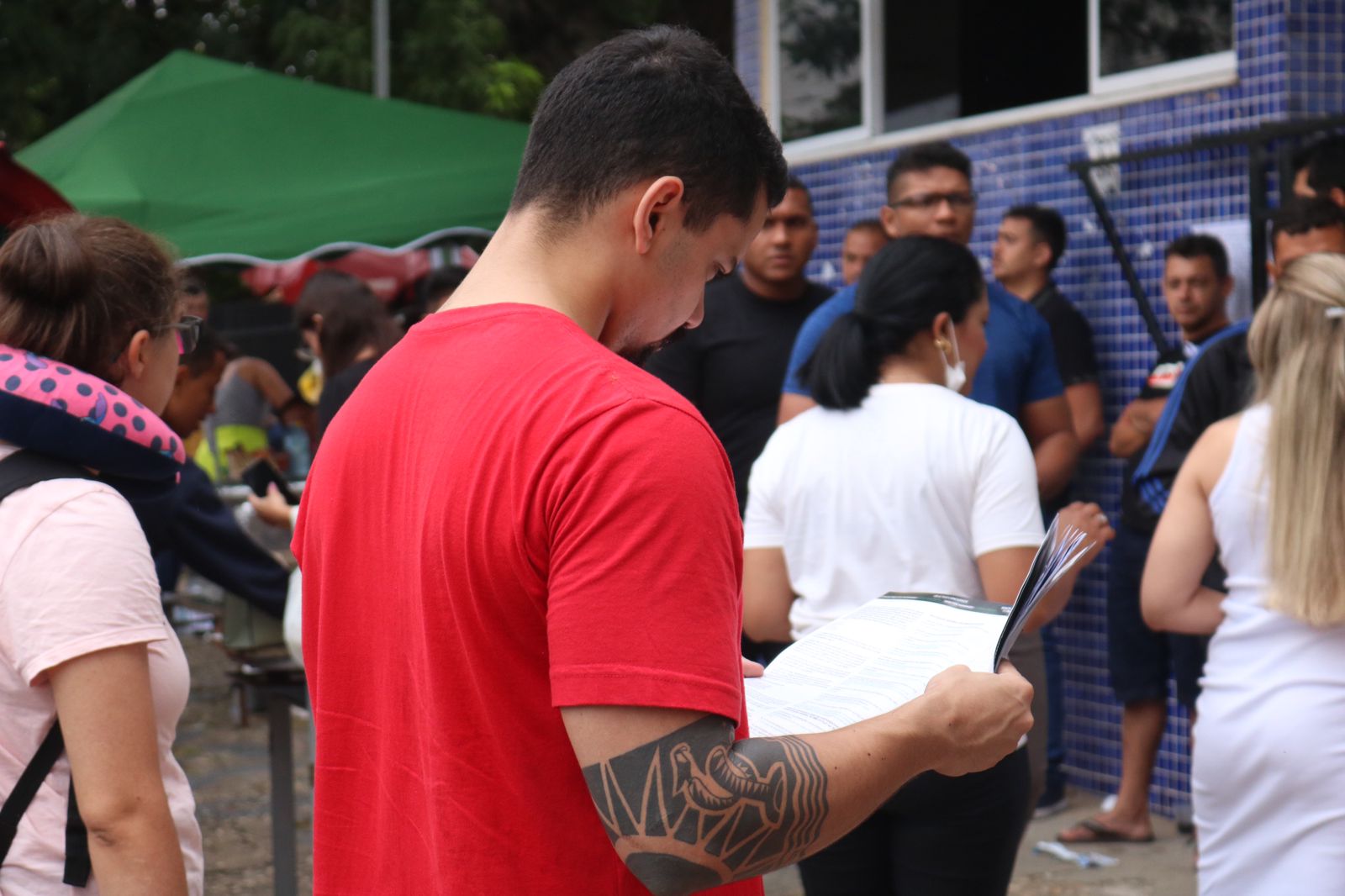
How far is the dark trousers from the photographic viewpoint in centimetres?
281

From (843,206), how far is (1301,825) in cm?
505

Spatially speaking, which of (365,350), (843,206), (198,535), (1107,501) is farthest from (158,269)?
(843,206)

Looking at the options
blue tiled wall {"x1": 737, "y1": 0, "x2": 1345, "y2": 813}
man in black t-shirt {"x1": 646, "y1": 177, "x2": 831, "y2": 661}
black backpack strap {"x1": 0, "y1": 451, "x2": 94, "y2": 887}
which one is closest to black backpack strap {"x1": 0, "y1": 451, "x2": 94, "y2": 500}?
black backpack strap {"x1": 0, "y1": 451, "x2": 94, "y2": 887}

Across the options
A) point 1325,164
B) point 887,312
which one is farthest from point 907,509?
point 1325,164

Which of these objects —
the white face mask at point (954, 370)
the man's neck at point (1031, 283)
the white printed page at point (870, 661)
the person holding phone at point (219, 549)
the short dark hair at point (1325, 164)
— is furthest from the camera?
the man's neck at point (1031, 283)

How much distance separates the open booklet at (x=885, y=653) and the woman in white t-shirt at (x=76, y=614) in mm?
863

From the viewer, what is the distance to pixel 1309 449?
2771 millimetres

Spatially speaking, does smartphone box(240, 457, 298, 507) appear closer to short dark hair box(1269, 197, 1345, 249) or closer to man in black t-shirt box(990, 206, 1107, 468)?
man in black t-shirt box(990, 206, 1107, 468)

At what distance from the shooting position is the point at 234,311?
13.9 metres

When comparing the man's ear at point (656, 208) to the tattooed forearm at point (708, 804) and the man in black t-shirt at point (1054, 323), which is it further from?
the man in black t-shirt at point (1054, 323)

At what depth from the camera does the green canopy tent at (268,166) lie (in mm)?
7324

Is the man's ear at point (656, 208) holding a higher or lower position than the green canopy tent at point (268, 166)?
lower

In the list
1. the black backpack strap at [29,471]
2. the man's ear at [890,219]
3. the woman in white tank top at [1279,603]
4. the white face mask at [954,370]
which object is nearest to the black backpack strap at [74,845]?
the black backpack strap at [29,471]

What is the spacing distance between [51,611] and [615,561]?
1041 mm
